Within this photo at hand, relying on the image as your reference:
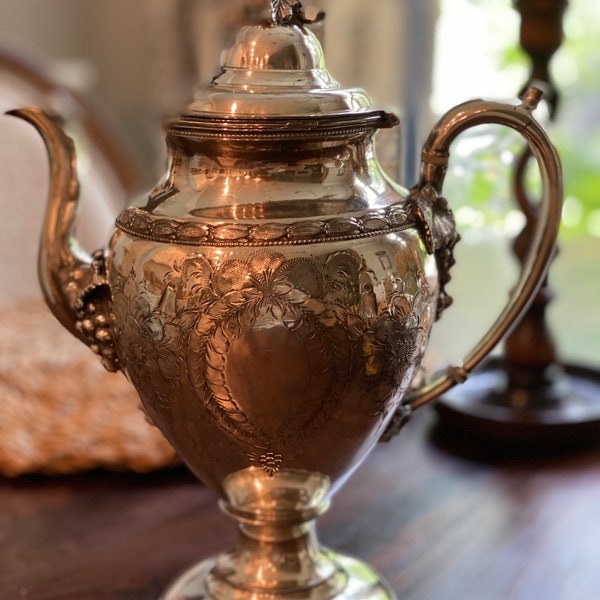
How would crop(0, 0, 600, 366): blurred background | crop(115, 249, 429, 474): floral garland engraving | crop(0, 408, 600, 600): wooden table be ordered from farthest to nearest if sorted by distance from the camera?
crop(0, 0, 600, 366): blurred background, crop(0, 408, 600, 600): wooden table, crop(115, 249, 429, 474): floral garland engraving

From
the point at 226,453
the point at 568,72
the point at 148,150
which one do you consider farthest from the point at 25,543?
the point at 148,150

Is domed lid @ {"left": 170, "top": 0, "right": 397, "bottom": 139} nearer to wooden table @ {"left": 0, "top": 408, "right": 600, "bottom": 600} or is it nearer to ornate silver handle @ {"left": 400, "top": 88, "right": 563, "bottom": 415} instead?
ornate silver handle @ {"left": 400, "top": 88, "right": 563, "bottom": 415}

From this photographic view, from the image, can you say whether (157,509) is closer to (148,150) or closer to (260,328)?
(260,328)

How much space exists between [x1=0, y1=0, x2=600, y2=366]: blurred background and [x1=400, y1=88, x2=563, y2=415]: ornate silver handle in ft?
0.14

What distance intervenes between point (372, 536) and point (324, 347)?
279 millimetres

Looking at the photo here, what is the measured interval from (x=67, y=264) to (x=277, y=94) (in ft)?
0.59

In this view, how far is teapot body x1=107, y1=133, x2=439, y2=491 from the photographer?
0.48 meters

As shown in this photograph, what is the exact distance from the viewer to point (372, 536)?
2.32ft

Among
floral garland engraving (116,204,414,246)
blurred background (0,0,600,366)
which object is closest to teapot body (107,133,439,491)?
floral garland engraving (116,204,414,246)

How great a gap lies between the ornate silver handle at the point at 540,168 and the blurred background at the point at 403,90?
43 millimetres

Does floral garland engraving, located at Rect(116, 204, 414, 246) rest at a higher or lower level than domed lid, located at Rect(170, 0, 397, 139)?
lower

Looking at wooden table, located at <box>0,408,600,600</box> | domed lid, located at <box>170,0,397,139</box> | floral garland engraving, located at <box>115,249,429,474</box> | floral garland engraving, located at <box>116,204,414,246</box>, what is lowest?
wooden table, located at <box>0,408,600,600</box>

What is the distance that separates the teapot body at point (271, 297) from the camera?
475 millimetres

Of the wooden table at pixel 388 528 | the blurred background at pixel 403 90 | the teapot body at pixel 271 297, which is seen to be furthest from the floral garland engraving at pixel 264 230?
the wooden table at pixel 388 528
